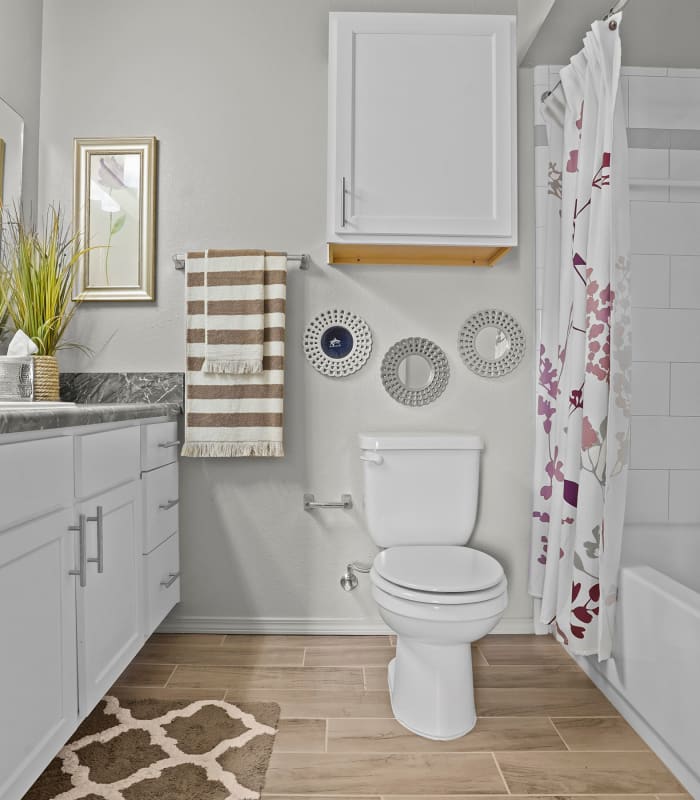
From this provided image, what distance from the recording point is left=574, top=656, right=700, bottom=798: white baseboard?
1.32m

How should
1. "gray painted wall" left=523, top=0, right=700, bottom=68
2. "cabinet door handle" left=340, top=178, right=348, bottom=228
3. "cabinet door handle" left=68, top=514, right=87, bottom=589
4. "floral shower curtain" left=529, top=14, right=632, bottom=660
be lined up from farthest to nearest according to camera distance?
"cabinet door handle" left=340, top=178, right=348, bottom=228, "gray painted wall" left=523, top=0, right=700, bottom=68, "floral shower curtain" left=529, top=14, right=632, bottom=660, "cabinet door handle" left=68, top=514, right=87, bottom=589

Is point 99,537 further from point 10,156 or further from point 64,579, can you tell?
point 10,156

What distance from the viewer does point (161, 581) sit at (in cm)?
190

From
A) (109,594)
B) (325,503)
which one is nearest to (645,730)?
(325,503)

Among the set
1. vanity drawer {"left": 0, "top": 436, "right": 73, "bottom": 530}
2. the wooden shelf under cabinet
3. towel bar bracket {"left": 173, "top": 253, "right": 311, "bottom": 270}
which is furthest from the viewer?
towel bar bracket {"left": 173, "top": 253, "right": 311, "bottom": 270}

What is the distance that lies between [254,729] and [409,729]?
42 cm

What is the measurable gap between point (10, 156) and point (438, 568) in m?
1.96

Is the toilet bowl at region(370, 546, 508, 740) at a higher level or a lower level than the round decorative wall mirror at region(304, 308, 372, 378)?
lower

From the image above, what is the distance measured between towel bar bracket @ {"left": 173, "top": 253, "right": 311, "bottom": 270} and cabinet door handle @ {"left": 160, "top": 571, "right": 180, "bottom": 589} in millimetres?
1114

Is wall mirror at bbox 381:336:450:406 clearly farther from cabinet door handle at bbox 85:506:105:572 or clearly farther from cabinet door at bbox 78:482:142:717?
cabinet door handle at bbox 85:506:105:572

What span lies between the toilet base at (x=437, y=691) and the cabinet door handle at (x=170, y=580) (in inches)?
33.2

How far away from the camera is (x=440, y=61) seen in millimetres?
1877

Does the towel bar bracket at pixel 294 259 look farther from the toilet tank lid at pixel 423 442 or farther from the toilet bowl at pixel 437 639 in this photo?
the toilet bowl at pixel 437 639

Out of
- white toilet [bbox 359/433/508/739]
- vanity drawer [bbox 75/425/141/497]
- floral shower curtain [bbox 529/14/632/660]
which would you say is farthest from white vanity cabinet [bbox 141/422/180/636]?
floral shower curtain [bbox 529/14/632/660]
